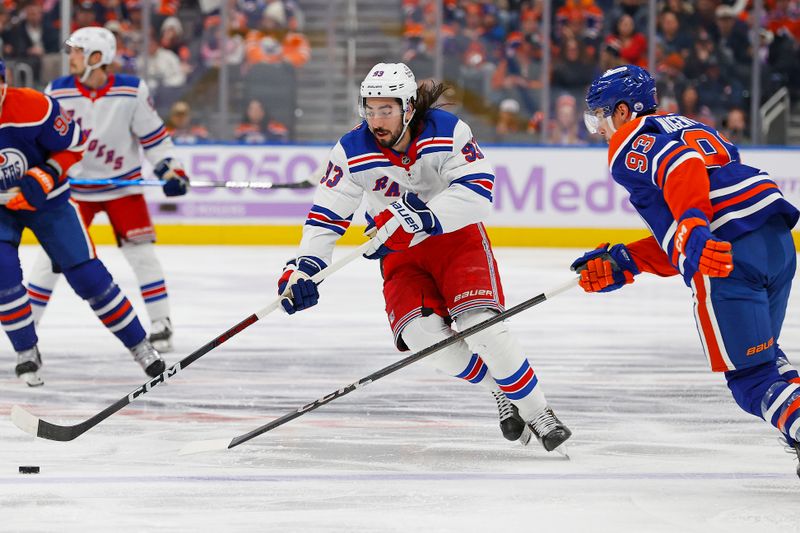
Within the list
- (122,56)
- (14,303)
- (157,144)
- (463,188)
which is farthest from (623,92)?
(122,56)

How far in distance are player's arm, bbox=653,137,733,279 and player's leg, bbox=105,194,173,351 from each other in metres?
2.81

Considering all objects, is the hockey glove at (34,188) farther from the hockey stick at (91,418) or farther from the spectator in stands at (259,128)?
the spectator in stands at (259,128)

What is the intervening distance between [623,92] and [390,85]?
56 cm

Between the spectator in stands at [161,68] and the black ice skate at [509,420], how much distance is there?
6.05 meters

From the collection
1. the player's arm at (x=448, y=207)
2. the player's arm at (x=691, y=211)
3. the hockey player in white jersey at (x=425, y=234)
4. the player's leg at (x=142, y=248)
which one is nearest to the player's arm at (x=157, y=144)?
the player's leg at (x=142, y=248)

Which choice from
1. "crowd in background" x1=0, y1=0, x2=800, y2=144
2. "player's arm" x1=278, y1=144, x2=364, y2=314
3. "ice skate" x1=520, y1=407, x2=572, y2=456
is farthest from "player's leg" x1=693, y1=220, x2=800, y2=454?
"crowd in background" x1=0, y1=0, x2=800, y2=144

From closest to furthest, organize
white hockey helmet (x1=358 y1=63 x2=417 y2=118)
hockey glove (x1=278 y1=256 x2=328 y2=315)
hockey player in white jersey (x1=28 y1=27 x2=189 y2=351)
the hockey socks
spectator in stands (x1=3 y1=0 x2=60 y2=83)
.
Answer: white hockey helmet (x1=358 y1=63 x2=417 y2=118), hockey glove (x1=278 y1=256 x2=328 y2=315), the hockey socks, hockey player in white jersey (x1=28 y1=27 x2=189 y2=351), spectator in stands (x1=3 y1=0 x2=60 y2=83)

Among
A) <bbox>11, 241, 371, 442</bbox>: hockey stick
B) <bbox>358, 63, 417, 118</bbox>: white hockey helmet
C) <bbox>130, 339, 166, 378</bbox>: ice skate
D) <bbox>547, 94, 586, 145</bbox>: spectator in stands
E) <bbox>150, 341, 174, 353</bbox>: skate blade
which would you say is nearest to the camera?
<bbox>358, 63, 417, 118</bbox>: white hockey helmet

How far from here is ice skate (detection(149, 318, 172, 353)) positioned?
16.6ft

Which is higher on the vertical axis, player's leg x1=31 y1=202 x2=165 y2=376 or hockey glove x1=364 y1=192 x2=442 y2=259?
hockey glove x1=364 y1=192 x2=442 y2=259

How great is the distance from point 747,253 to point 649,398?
4.60 ft

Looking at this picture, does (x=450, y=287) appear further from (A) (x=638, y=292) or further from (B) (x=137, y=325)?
(A) (x=638, y=292)

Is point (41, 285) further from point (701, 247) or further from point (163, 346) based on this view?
point (701, 247)

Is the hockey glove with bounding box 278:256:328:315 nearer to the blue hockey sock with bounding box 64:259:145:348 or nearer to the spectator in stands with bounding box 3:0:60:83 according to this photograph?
the blue hockey sock with bounding box 64:259:145:348
